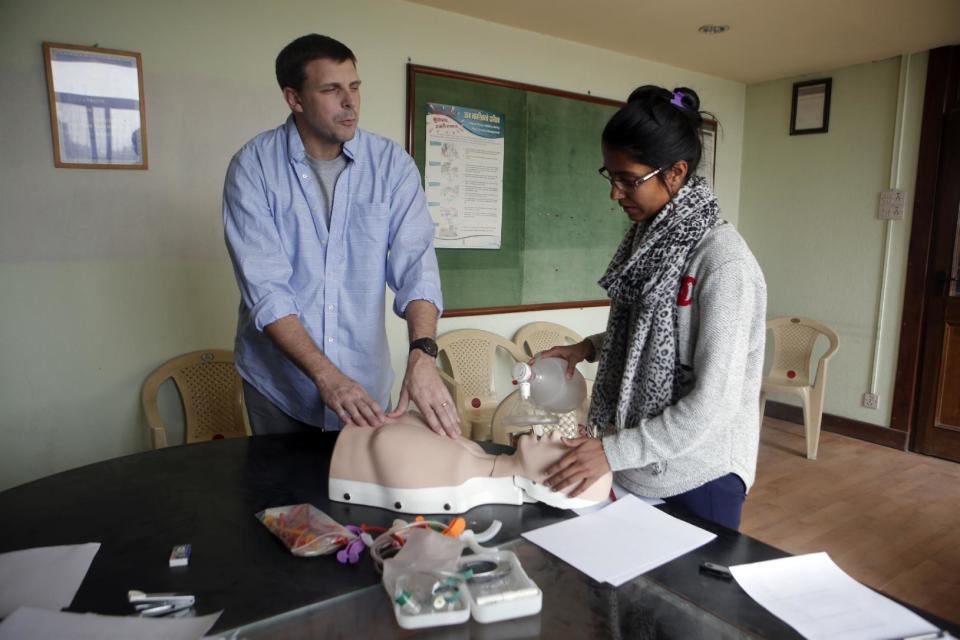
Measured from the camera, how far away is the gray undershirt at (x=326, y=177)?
171 centimetres

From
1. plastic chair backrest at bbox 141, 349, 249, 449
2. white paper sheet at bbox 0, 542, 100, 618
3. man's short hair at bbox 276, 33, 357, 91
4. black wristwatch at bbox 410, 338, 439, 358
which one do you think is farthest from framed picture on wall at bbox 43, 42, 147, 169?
white paper sheet at bbox 0, 542, 100, 618

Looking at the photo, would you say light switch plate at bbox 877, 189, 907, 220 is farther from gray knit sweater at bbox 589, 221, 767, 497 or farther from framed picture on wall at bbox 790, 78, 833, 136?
gray knit sweater at bbox 589, 221, 767, 497

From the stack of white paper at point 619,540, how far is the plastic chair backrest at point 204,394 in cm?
203

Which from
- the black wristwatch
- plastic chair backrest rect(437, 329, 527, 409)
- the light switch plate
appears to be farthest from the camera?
the light switch plate

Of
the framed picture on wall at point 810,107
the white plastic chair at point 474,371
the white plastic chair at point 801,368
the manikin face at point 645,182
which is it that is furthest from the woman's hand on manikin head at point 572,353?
the framed picture on wall at point 810,107

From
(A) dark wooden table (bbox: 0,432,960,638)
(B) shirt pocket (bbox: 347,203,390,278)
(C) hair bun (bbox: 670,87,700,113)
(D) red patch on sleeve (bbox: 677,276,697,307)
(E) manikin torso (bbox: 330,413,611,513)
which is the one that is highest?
(C) hair bun (bbox: 670,87,700,113)

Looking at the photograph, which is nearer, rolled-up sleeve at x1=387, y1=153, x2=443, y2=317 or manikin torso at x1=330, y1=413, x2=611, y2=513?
manikin torso at x1=330, y1=413, x2=611, y2=513

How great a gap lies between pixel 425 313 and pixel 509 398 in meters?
1.16

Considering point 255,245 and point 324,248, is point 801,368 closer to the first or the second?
point 324,248

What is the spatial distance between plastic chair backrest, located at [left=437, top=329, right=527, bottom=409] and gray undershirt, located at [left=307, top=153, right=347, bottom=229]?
172 centimetres

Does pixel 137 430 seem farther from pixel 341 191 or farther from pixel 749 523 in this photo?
pixel 749 523

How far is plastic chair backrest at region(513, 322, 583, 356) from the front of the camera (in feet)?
12.2

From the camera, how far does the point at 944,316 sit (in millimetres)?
3926

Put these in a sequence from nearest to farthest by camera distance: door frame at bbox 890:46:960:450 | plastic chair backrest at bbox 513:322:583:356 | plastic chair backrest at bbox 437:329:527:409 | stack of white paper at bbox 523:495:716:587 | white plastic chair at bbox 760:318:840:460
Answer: stack of white paper at bbox 523:495:716:587 → plastic chair backrest at bbox 437:329:527:409 → plastic chair backrest at bbox 513:322:583:356 → door frame at bbox 890:46:960:450 → white plastic chair at bbox 760:318:840:460
